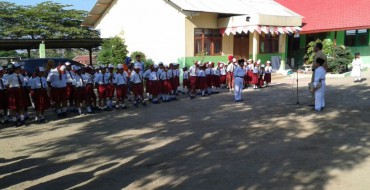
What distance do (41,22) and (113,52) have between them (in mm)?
17067

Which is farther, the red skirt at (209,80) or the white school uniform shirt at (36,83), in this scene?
the red skirt at (209,80)

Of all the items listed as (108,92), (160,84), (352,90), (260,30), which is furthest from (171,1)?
(352,90)

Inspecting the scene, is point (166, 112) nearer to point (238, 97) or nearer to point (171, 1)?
point (238, 97)

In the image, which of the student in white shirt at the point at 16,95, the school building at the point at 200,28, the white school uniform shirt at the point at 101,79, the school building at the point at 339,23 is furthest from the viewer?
the school building at the point at 339,23

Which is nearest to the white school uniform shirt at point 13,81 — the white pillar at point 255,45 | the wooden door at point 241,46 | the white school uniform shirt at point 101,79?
the white school uniform shirt at point 101,79

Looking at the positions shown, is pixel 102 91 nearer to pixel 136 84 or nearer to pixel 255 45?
pixel 136 84

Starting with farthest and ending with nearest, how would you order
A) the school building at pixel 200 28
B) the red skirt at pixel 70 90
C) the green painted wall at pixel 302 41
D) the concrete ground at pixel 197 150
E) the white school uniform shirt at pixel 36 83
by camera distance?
1. the green painted wall at pixel 302 41
2. the school building at pixel 200 28
3. the red skirt at pixel 70 90
4. the white school uniform shirt at pixel 36 83
5. the concrete ground at pixel 197 150

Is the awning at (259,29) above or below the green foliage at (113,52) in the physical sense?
above

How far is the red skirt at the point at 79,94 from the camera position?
1063 cm

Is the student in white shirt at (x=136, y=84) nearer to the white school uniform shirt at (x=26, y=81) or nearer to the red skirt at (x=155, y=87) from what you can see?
the red skirt at (x=155, y=87)

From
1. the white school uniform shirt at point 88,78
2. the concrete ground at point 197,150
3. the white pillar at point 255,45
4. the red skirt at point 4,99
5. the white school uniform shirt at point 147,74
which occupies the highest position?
the white pillar at point 255,45

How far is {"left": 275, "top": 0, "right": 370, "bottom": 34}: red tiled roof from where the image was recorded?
22031 mm

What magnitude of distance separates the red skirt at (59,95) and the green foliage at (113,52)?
9.11m

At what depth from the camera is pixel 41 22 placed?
1296 inches
